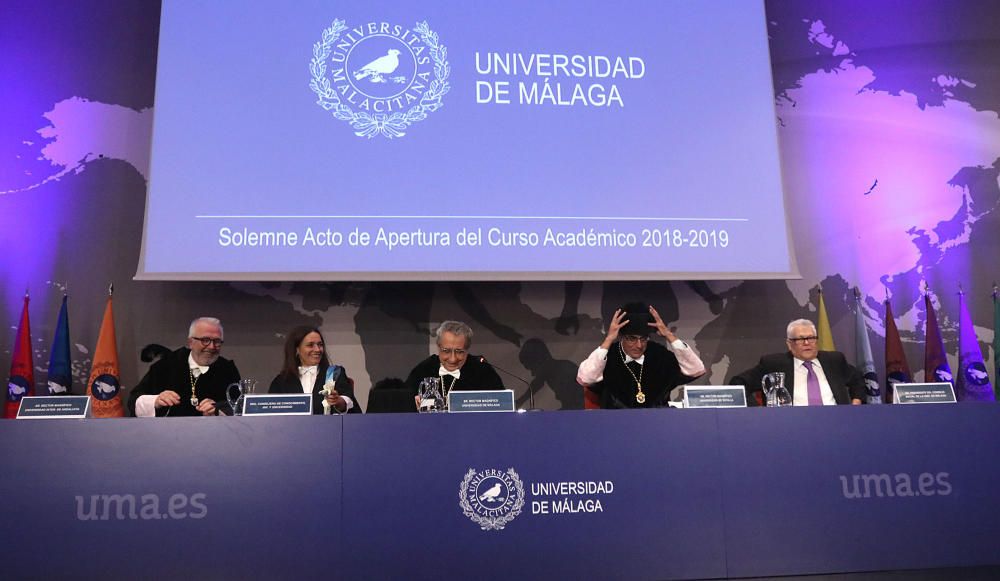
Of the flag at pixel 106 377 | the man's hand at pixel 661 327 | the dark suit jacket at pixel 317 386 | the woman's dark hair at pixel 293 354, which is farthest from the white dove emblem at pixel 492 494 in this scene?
the flag at pixel 106 377

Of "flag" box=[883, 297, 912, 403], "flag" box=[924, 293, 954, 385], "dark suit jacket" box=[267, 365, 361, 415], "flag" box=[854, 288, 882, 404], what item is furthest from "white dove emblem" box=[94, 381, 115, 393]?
"flag" box=[924, 293, 954, 385]

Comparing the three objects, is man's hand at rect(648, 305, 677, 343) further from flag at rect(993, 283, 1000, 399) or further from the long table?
flag at rect(993, 283, 1000, 399)

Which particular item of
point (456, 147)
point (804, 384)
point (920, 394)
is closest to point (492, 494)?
point (920, 394)

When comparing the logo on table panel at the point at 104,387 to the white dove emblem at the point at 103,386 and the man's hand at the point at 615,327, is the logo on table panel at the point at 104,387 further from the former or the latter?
the man's hand at the point at 615,327

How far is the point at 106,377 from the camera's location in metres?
4.17

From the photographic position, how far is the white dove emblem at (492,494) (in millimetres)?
2711

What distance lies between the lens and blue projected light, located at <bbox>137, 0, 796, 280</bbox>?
4.11 m

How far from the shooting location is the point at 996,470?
294cm

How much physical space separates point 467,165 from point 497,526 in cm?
214

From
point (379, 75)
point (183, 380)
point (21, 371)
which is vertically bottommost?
point (183, 380)

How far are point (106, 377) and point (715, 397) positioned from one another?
9.81ft

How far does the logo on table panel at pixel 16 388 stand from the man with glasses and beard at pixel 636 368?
2.72 metres

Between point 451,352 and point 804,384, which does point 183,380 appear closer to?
point 451,352

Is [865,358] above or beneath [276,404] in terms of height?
above
